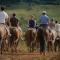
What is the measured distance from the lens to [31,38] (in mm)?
25344

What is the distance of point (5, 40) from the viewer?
23.8m

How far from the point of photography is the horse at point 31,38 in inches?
978

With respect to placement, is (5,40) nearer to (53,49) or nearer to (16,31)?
(16,31)

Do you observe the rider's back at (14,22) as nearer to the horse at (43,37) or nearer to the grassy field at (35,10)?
the horse at (43,37)

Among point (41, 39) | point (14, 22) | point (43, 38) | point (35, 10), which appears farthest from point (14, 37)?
point (35, 10)

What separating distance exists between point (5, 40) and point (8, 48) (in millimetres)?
1225

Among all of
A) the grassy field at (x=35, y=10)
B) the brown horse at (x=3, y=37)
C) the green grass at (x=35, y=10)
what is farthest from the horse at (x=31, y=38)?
the green grass at (x=35, y=10)

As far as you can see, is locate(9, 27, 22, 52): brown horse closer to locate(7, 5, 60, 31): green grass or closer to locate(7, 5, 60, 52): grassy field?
locate(7, 5, 60, 52): grassy field

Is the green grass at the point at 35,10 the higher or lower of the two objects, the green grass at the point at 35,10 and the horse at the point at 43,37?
the lower

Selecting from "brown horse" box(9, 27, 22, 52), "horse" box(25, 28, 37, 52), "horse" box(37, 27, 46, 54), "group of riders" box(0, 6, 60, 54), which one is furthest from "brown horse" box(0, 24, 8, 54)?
"horse" box(37, 27, 46, 54)

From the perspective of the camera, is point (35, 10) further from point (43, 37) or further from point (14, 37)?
point (43, 37)

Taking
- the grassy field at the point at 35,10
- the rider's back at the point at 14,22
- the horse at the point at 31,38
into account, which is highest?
the rider's back at the point at 14,22

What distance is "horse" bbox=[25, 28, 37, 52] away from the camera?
2484cm

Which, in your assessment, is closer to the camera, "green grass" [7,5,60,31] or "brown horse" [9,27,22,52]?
"brown horse" [9,27,22,52]
